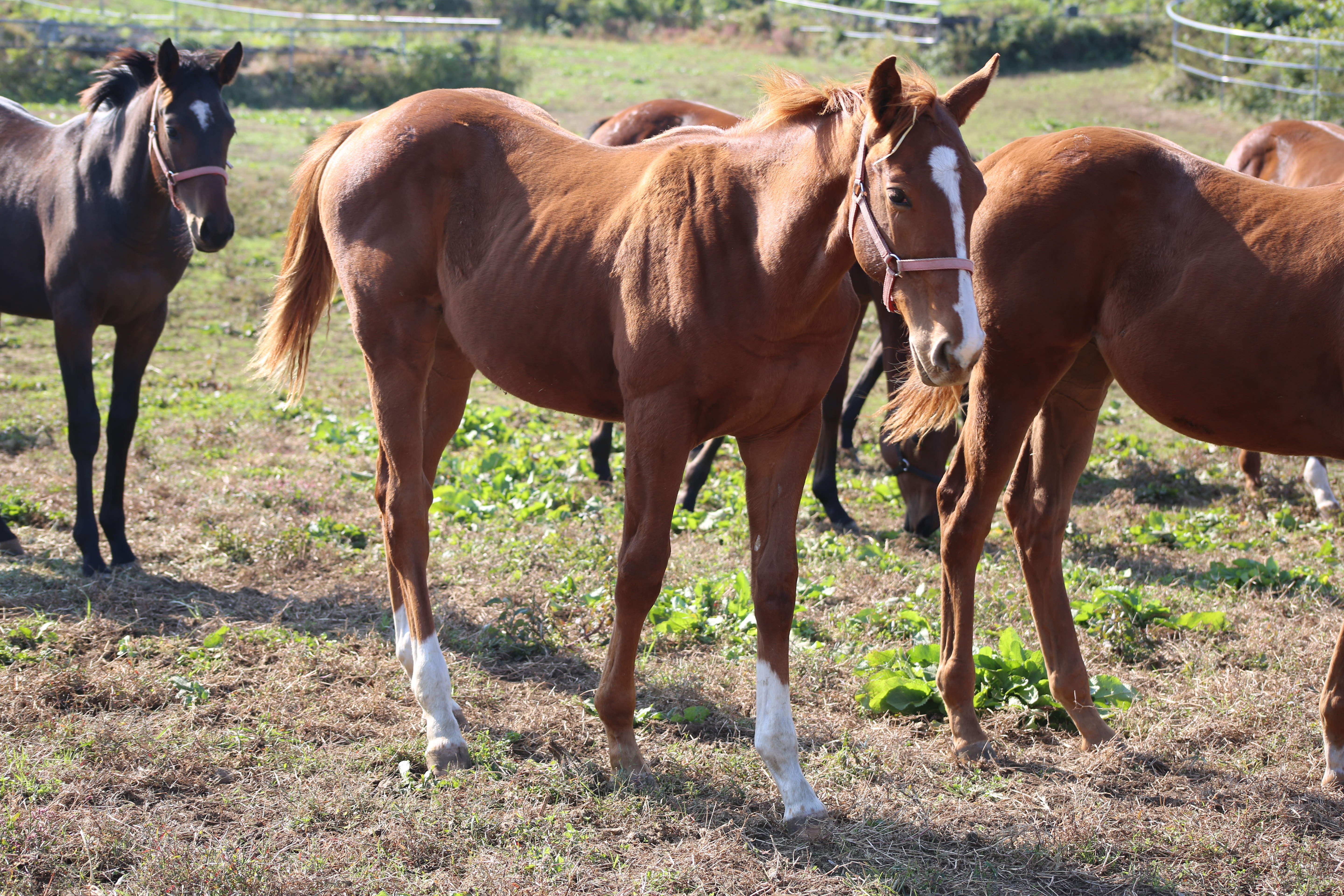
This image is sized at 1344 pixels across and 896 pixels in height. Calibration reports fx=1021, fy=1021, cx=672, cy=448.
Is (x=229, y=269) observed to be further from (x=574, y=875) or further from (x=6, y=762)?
(x=574, y=875)

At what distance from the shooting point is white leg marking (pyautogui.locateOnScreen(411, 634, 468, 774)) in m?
3.45

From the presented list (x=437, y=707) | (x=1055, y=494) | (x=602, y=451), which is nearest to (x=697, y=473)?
(x=602, y=451)

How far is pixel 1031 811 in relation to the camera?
327 centimetres

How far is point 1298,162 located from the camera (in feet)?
22.2

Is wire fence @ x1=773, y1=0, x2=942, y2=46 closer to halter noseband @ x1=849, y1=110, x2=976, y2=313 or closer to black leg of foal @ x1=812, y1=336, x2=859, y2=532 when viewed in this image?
black leg of foal @ x1=812, y1=336, x2=859, y2=532

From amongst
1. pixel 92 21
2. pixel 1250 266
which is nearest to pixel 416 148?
pixel 1250 266

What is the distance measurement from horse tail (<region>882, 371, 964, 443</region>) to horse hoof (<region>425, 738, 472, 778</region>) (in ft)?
6.74

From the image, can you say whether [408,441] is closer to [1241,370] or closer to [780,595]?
[780,595]

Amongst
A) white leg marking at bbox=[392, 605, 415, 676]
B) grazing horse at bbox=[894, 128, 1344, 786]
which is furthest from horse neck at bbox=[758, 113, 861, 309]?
white leg marking at bbox=[392, 605, 415, 676]

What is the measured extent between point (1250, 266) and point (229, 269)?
10647 millimetres

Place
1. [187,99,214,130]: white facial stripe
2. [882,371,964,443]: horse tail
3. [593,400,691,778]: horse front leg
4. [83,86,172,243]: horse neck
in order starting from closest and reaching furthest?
[593,400,691,778]: horse front leg → [882,371,964,443]: horse tail → [187,99,214,130]: white facial stripe → [83,86,172,243]: horse neck

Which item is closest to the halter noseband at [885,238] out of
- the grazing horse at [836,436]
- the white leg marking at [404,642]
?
the white leg marking at [404,642]

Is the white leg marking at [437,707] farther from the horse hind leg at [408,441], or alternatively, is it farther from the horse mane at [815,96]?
the horse mane at [815,96]

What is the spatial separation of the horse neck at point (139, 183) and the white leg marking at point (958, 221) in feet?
13.4
